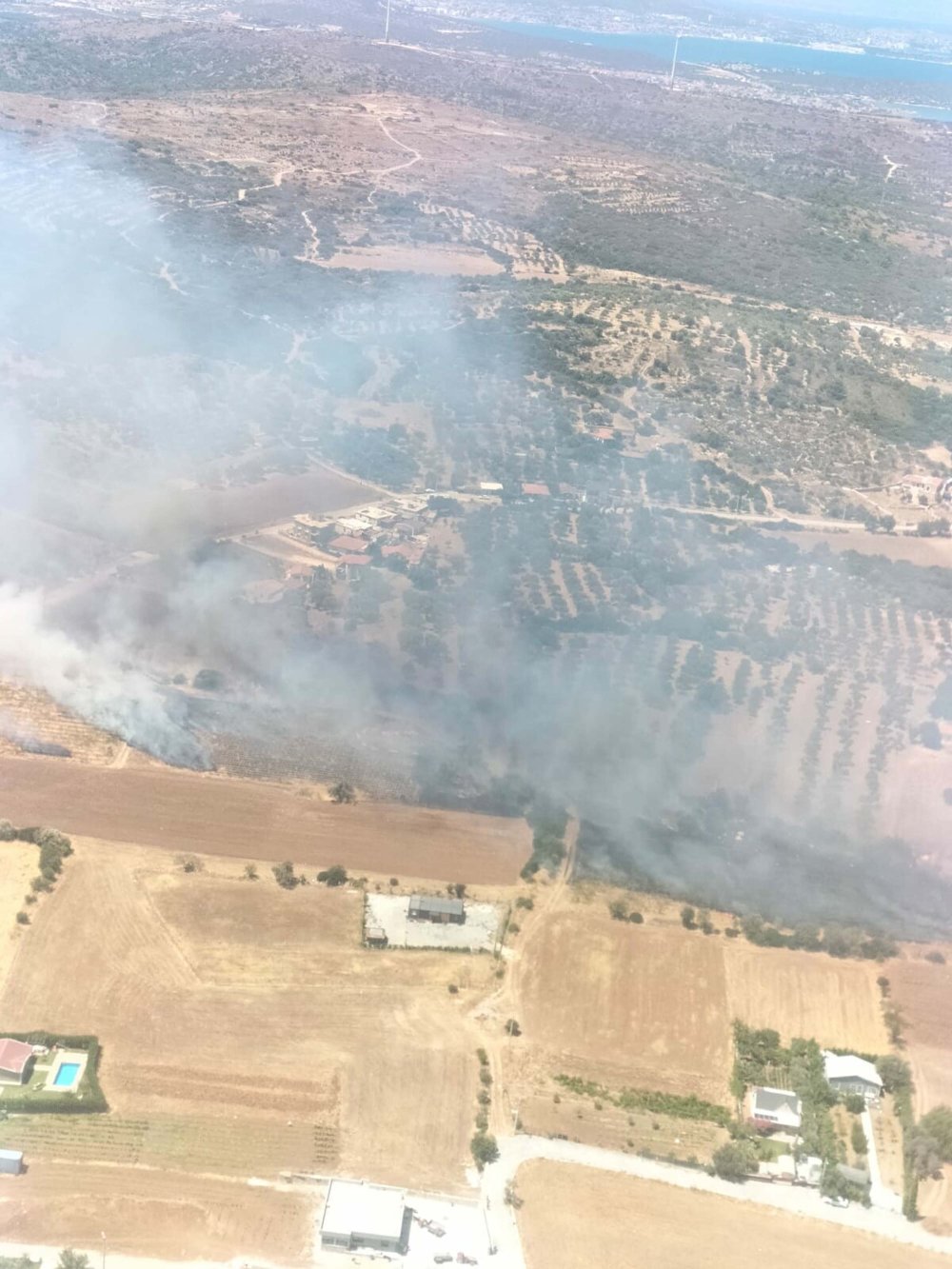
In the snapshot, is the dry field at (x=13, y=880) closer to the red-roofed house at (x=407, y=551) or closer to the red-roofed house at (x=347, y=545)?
the red-roofed house at (x=347, y=545)

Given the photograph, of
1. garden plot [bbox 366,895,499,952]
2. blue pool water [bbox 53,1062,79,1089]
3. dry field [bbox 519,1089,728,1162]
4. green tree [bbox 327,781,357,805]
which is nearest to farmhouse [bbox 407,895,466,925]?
garden plot [bbox 366,895,499,952]

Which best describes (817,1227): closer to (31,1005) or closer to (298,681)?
(31,1005)

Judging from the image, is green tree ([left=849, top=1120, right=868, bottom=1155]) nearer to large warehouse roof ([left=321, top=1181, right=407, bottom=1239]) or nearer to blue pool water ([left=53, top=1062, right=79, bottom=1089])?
large warehouse roof ([left=321, top=1181, right=407, bottom=1239])

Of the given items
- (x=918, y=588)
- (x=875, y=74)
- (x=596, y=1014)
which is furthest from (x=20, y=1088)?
(x=875, y=74)

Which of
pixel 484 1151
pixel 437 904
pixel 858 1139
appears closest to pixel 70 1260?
pixel 484 1151

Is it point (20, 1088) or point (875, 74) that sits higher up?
point (875, 74)

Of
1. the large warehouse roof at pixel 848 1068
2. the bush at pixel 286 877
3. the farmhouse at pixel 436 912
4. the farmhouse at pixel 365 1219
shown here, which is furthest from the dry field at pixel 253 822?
the farmhouse at pixel 365 1219
